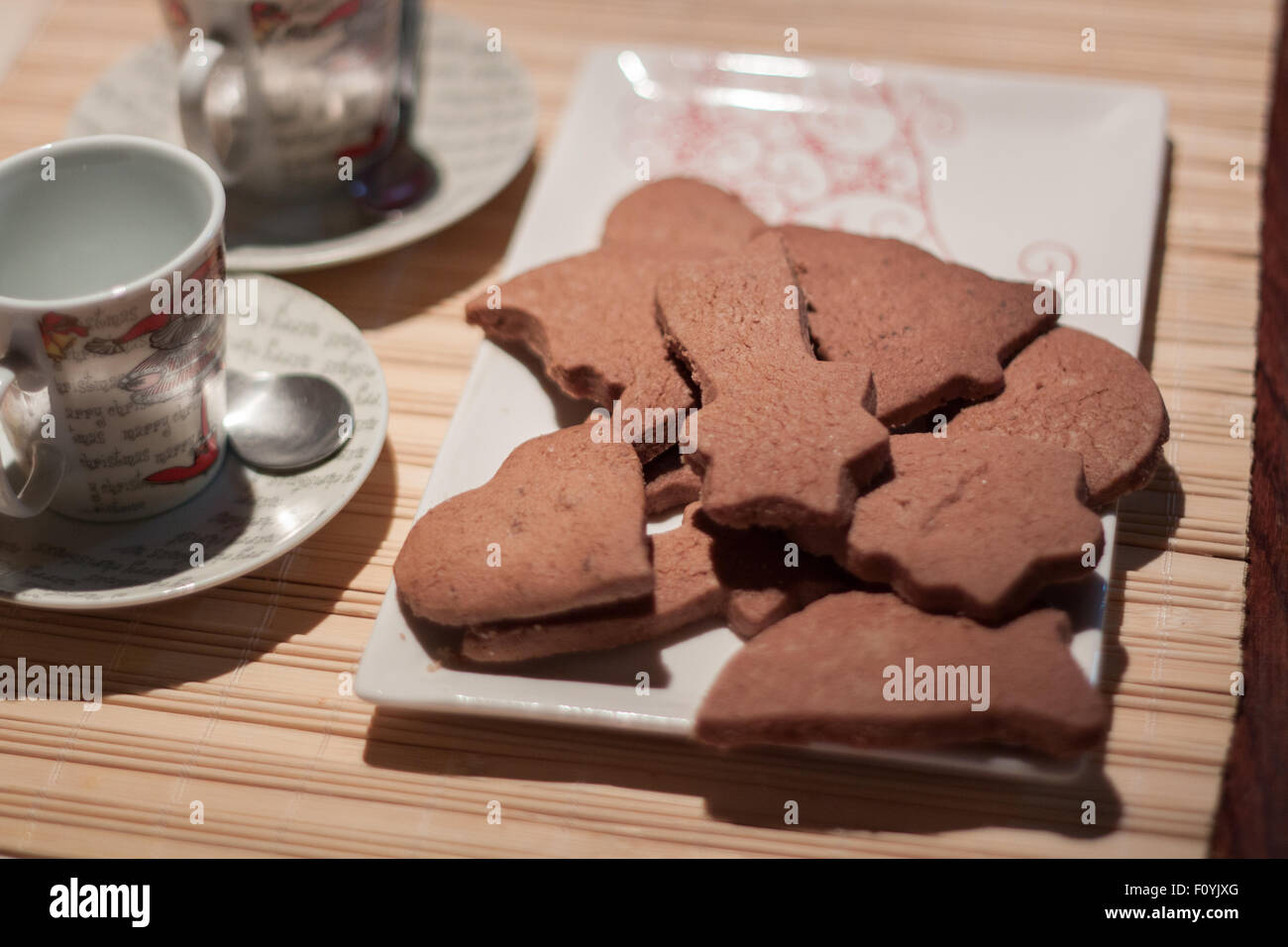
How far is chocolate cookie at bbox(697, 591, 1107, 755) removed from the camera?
3.14ft

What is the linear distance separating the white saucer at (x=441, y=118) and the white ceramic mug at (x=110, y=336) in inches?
11.8

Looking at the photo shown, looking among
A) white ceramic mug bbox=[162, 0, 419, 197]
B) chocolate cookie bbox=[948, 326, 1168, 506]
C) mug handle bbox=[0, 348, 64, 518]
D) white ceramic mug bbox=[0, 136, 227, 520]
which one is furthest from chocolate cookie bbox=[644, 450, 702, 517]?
white ceramic mug bbox=[162, 0, 419, 197]

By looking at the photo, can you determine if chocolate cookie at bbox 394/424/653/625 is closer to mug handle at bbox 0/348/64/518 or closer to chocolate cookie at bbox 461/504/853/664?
chocolate cookie at bbox 461/504/853/664

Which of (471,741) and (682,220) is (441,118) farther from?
(471,741)

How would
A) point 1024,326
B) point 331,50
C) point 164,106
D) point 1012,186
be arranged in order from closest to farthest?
point 1024,326 → point 331,50 → point 1012,186 → point 164,106

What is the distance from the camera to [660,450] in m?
1.18

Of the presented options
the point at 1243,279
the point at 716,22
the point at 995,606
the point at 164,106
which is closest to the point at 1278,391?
the point at 1243,279

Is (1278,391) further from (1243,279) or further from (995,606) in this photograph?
(995,606)

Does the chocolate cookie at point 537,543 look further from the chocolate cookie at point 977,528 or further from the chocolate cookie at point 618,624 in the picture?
the chocolate cookie at point 977,528

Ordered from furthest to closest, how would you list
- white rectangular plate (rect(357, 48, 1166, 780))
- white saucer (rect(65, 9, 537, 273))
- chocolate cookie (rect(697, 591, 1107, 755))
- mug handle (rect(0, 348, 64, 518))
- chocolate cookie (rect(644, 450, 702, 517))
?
1. white saucer (rect(65, 9, 537, 273))
2. white rectangular plate (rect(357, 48, 1166, 780))
3. chocolate cookie (rect(644, 450, 702, 517))
4. mug handle (rect(0, 348, 64, 518))
5. chocolate cookie (rect(697, 591, 1107, 755))

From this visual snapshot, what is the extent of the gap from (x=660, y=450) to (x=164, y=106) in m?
1.07

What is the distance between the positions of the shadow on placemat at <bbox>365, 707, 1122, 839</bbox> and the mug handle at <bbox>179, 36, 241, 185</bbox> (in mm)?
775

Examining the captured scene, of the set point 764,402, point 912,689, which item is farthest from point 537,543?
point 912,689

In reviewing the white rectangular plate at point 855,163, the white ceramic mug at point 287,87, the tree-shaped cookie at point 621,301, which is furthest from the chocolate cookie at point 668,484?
the white ceramic mug at point 287,87
